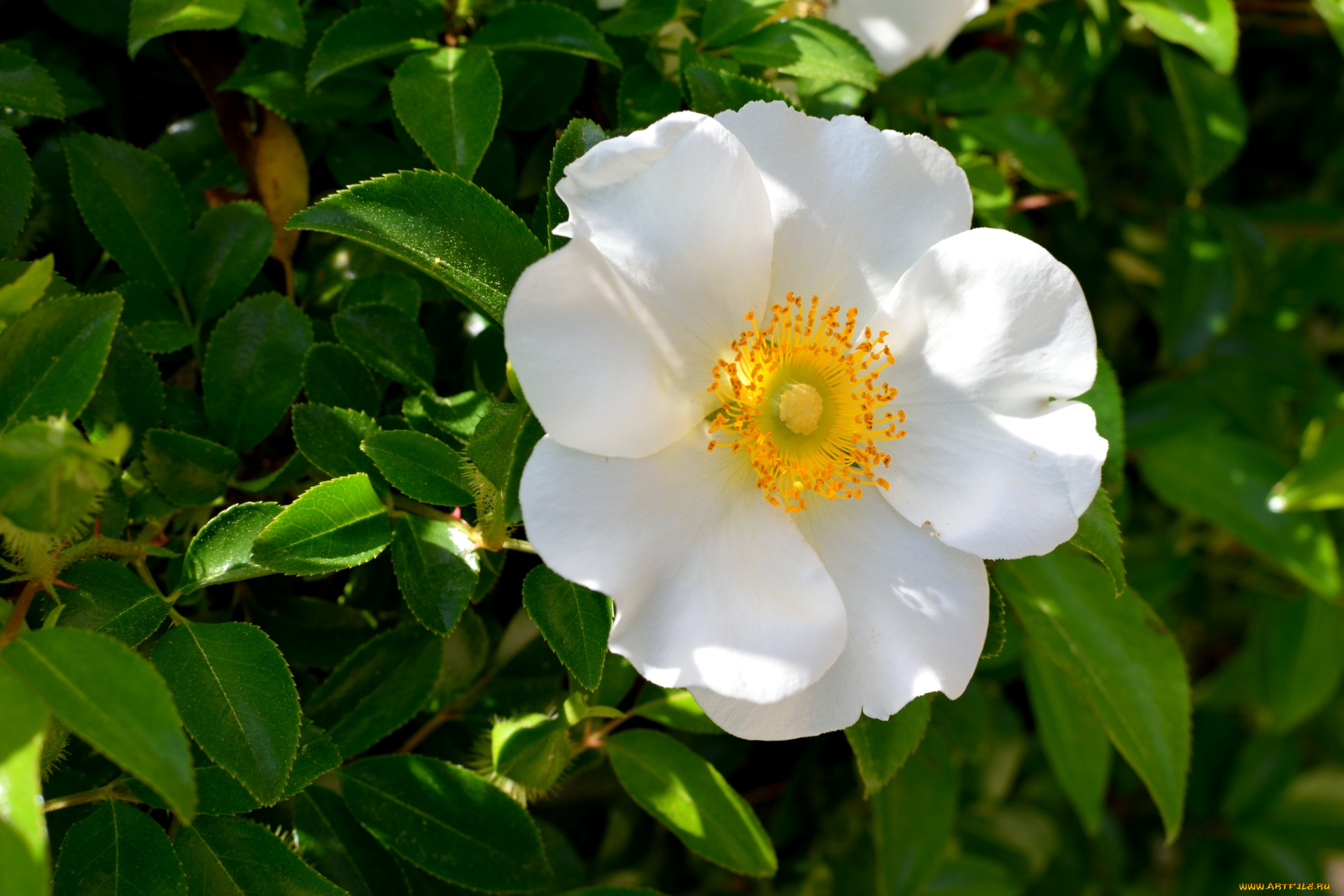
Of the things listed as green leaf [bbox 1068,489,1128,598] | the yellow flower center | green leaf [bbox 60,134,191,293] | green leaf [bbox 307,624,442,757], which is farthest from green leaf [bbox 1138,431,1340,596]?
green leaf [bbox 60,134,191,293]

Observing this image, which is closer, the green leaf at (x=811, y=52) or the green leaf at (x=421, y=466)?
the green leaf at (x=421, y=466)

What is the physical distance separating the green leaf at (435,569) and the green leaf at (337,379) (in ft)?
0.47

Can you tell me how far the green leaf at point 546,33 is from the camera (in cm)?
92

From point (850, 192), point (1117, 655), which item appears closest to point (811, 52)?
point (850, 192)

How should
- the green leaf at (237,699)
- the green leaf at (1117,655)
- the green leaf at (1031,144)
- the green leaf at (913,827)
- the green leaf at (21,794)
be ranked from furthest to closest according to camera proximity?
the green leaf at (913,827), the green leaf at (1031,144), the green leaf at (1117,655), the green leaf at (237,699), the green leaf at (21,794)

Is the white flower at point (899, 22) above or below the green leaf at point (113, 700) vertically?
above

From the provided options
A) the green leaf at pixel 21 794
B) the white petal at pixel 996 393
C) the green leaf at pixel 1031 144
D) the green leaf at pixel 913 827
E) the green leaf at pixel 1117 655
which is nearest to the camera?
the green leaf at pixel 21 794

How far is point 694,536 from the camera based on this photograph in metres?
0.83

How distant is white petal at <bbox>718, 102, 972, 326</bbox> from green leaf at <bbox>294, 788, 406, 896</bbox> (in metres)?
0.63

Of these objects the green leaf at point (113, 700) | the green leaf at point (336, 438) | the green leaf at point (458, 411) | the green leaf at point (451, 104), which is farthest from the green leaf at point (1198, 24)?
the green leaf at point (113, 700)

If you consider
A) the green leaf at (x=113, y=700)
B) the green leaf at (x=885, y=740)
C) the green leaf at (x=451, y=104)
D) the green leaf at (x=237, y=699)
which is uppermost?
the green leaf at (x=451, y=104)

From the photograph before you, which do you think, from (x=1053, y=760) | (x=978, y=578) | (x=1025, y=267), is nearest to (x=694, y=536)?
(x=978, y=578)

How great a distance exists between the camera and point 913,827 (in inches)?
56.2

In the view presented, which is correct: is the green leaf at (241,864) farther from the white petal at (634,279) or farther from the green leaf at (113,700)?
the white petal at (634,279)
